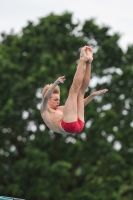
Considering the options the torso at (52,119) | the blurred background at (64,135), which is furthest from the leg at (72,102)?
the blurred background at (64,135)

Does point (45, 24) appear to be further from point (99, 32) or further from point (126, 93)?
point (126, 93)

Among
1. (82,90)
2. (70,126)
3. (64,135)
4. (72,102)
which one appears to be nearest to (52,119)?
(70,126)

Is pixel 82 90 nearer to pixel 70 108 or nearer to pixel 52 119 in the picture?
pixel 70 108

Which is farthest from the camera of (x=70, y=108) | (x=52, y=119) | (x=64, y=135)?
(x=64, y=135)

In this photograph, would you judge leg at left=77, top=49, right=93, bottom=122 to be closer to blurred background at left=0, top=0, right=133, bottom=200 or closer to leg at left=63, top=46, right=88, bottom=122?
leg at left=63, top=46, right=88, bottom=122

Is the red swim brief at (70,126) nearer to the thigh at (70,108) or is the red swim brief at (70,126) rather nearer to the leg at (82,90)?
the thigh at (70,108)

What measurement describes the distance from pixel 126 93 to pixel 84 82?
65.5 feet

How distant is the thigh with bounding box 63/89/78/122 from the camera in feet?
37.0

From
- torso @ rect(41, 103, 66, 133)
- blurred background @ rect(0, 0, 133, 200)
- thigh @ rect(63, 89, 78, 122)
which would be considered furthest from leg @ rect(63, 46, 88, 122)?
blurred background @ rect(0, 0, 133, 200)

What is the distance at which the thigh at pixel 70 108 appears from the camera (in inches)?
444

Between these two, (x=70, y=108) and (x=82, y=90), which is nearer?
(x=70, y=108)

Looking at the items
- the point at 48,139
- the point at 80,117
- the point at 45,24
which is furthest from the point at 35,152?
the point at 80,117

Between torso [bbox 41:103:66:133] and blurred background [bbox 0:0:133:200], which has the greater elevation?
blurred background [bbox 0:0:133:200]

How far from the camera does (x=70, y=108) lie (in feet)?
37.0
